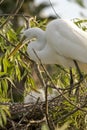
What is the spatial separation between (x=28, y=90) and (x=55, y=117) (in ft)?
1.85

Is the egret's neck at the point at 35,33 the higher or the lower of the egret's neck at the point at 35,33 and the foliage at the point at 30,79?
the higher

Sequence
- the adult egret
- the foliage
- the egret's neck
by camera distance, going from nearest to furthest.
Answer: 1. the foliage
2. the adult egret
3. the egret's neck

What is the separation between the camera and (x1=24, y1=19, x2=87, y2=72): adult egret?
381cm

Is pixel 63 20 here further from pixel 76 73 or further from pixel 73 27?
pixel 76 73

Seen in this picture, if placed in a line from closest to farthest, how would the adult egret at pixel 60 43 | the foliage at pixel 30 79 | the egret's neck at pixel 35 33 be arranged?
the foliage at pixel 30 79, the adult egret at pixel 60 43, the egret's neck at pixel 35 33

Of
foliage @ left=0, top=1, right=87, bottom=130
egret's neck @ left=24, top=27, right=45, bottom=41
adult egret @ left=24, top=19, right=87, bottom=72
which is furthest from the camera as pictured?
egret's neck @ left=24, top=27, right=45, bottom=41

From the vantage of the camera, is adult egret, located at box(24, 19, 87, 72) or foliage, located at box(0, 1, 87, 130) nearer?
foliage, located at box(0, 1, 87, 130)

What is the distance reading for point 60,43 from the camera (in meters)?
3.83

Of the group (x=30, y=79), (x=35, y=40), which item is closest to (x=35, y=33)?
(x=35, y=40)

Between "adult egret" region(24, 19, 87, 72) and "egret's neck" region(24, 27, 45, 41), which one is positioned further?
"egret's neck" region(24, 27, 45, 41)

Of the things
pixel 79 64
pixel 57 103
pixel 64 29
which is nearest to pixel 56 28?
pixel 64 29

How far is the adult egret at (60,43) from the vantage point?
150 inches

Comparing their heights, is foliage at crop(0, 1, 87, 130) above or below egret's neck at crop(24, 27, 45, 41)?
below

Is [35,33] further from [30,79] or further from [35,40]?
[30,79]
